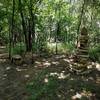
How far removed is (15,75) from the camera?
27.8 ft

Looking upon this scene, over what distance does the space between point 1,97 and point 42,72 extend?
86.4 inches

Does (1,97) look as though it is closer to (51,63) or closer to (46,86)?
(46,86)

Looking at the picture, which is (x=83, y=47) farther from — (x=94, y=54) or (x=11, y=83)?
(x=11, y=83)

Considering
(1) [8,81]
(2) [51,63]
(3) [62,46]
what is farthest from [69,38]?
(1) [8,81]

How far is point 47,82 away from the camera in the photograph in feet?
24.0

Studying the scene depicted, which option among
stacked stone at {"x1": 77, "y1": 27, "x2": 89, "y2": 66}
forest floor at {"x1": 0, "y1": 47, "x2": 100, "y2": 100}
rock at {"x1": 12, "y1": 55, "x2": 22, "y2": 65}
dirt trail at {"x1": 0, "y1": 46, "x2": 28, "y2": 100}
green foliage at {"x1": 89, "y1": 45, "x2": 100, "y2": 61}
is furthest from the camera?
green foliage at {"x1": 89, "y1": 45, "x2": 100, "y2": 61}

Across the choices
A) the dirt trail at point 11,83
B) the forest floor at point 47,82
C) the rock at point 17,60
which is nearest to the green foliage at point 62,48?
the forest floor at point 47,82

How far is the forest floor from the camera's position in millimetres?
6508

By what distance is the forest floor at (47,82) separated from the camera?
21.4 ft

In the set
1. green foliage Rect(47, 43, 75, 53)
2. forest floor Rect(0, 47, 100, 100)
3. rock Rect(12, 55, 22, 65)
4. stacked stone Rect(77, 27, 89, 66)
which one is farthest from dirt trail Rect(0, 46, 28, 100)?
green foliage Rect(47, 43, 75, 53)

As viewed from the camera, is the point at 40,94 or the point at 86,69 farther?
the point at 86,69

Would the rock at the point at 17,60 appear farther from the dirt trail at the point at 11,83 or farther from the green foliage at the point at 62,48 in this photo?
the green foliage at the point at 62,48

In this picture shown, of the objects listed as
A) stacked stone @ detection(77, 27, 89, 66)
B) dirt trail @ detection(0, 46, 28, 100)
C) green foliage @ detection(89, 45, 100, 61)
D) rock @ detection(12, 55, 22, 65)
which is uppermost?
stacked stone @ detection(77, 27, 89, 66)

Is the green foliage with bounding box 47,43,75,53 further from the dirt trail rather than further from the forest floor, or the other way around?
the dirt trail
